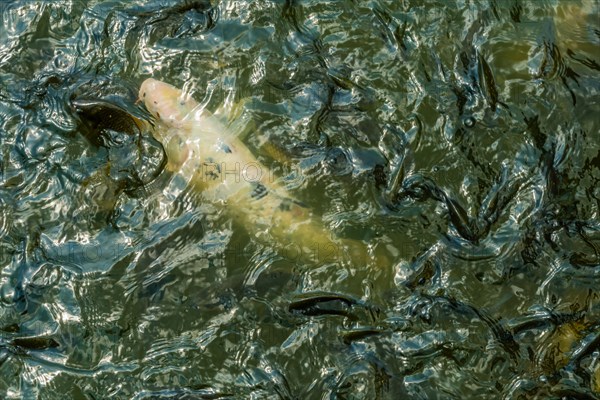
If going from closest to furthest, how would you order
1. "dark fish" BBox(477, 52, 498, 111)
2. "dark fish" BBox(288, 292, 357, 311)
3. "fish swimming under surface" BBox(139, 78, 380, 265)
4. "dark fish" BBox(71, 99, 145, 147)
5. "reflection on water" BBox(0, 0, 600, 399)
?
"reflection on water" BBox(0, 0, 600, 399) < "dark fish" BBox(288, 292, 357, 311) < "fish swimming under surface" BBox(139, 78, 380, 265) < "dark fish" BBox(71, 99, 145, 147) < "dark fish" BBox(477, 52, 498, 111)

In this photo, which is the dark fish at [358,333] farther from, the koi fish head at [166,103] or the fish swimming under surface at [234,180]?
the koi fish head at [166,103]

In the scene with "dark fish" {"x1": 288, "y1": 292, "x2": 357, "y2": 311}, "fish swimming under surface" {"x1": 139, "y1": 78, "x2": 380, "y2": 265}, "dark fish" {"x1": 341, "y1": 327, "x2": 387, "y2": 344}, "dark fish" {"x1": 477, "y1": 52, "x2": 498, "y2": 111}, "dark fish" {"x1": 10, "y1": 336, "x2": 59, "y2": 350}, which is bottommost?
"dark fish" {"x1": 10, "y1": 336, "x2": 59, "y2": 350}

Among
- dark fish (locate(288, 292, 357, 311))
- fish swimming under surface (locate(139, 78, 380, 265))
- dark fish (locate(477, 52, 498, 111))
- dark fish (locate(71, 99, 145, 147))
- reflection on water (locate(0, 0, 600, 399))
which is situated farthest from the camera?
dark fish (locate(477, 52, 498, 111))

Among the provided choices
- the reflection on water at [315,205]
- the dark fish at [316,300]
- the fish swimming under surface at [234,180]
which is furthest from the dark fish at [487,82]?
the dark fish at [316,300]

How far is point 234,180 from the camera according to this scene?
4.42 metres

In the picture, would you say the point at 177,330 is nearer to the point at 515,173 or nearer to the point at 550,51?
the point at 515,173

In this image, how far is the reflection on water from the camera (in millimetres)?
3814

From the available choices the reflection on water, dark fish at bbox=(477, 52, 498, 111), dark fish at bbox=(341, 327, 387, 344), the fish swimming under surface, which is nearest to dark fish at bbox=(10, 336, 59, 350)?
the reflection on water

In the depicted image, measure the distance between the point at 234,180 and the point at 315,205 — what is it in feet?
1.68

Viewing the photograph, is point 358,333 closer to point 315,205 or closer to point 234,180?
point 315,205

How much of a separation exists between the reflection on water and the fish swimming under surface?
0.17ft

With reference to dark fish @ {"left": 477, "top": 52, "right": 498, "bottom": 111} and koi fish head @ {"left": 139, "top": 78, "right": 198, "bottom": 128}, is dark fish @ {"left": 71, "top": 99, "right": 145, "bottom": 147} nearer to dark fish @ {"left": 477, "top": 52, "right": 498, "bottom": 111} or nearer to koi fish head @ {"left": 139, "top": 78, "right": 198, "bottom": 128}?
koi fish head @ {"left": 139, "top": 78, "right": 198, "bottom": 128}

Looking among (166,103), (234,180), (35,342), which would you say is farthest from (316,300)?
(166,103)

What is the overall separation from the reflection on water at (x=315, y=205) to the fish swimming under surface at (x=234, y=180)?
0.05 m
